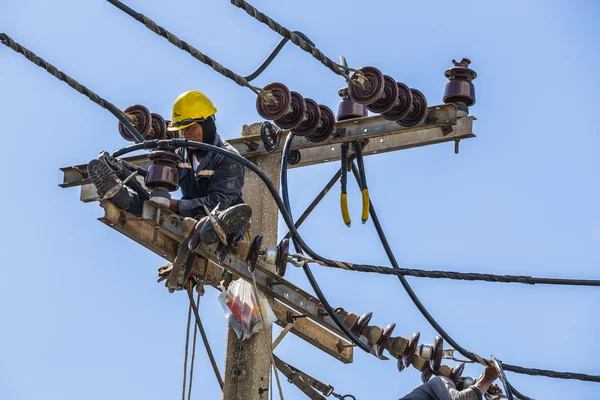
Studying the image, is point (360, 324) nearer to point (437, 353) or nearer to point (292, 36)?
point (437, 353)

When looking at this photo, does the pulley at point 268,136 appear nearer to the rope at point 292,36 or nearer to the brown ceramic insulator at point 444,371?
the rope at point 292,36

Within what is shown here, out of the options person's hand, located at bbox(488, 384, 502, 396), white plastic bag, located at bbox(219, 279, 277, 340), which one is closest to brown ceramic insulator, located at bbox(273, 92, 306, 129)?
white plastic bag, located at bbox(219, 279, 277, 340)

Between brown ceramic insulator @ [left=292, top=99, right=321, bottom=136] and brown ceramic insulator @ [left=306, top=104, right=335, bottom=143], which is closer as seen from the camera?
brown ceramic insulator @ [left=292, top=99, right=321, bottom=136]

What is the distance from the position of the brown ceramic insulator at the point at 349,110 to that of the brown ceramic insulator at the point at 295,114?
2.40ft

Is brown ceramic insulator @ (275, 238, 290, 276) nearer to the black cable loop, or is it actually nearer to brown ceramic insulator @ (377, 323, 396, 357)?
the black cable loop

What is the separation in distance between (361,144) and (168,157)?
176cm

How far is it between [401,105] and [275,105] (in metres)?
0.90

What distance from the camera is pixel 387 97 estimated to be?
11.8 metres

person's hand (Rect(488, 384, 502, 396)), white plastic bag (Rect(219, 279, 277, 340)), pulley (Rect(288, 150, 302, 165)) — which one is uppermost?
pulley (Rect(288, 150, 302, 165))

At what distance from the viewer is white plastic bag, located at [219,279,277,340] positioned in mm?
11914

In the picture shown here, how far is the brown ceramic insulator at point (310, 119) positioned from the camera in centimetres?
1208

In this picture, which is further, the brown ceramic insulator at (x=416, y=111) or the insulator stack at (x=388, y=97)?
the brown ceramic insulator at (x=416, y=111)

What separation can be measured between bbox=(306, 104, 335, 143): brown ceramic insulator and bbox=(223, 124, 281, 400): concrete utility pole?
13.6 inches

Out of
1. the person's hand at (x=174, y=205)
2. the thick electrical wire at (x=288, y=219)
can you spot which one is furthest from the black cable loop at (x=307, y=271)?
the person's hand at (x=174, y=205)
